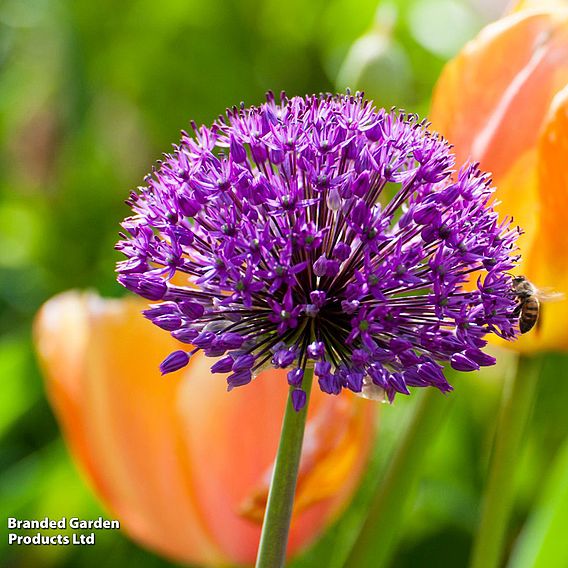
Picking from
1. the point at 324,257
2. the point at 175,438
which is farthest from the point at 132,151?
the point at 324,257

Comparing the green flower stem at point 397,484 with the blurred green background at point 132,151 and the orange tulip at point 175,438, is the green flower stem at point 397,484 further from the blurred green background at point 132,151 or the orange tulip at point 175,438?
the blurred green background at point 132,151

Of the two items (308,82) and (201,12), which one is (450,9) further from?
(201,12)

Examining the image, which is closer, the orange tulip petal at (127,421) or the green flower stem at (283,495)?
the green flower stem at (283,495)

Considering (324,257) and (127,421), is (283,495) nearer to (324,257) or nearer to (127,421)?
(324,257)

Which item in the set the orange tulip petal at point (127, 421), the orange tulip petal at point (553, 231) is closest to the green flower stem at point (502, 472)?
the orange tulip petal at point (553, 231)

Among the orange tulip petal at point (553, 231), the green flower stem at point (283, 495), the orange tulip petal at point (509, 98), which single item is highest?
the orange tulip petal at point (509, 98)

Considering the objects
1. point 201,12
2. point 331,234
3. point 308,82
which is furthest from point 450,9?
point 331,234
